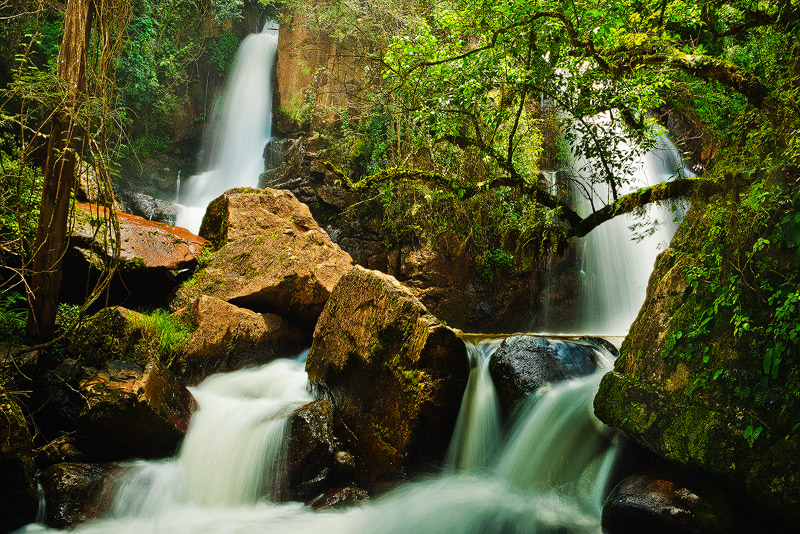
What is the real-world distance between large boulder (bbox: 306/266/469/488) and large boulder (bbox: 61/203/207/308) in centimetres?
327

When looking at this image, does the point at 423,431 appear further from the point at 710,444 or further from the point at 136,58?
the point at 136,58

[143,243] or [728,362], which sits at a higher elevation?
[143,243]

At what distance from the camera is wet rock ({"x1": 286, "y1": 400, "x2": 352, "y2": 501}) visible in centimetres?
518

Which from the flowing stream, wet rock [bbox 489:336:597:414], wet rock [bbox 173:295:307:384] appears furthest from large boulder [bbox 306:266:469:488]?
wet rock [bbox 173:295:307:384]

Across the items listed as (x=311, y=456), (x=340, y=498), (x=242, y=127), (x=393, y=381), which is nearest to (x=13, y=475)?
(x=311, y=456)

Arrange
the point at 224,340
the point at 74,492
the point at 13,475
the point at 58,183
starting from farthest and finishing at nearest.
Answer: the point at 224,340, the point at 58,183, the point at 74,492, the point at 13,475

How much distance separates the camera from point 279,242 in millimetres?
8102

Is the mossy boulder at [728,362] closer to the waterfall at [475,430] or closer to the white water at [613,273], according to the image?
the waterfall at [475,430]

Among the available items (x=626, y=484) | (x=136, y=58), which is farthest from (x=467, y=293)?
(x=136, y=58)

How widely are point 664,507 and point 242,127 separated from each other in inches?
639

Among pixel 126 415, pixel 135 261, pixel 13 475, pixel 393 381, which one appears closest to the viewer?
pixel 13 475

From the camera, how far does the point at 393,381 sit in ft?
17.7

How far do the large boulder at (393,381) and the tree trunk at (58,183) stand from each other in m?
3.00

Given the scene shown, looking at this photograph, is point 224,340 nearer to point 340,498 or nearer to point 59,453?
point 59,453
